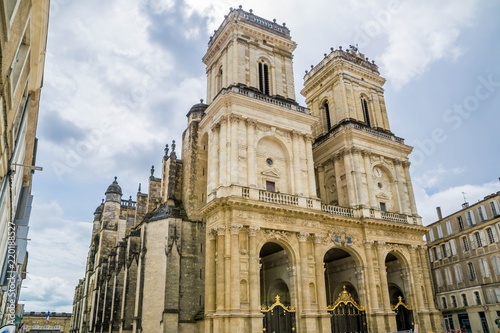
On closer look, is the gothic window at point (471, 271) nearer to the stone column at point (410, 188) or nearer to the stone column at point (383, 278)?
the stone column at point (410, 188)

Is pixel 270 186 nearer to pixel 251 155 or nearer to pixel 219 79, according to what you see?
pixel 251 155

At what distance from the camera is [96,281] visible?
39562mm

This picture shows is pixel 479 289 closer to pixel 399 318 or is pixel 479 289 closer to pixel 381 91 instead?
pixel 399 318

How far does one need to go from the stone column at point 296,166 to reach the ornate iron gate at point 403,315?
403 inches

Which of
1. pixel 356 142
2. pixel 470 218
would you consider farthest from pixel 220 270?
pixel 470 218

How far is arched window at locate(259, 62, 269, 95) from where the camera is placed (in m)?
29.2

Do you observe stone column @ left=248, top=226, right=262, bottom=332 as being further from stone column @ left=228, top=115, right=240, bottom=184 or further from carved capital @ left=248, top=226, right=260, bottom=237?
stone column @ left=228, top=115, right=240, bottom=184

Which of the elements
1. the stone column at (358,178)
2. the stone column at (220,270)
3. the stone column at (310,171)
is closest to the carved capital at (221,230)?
the stone column at (220,270)

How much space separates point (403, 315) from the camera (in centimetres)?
2694

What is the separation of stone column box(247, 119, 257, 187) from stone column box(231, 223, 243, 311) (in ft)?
11.2

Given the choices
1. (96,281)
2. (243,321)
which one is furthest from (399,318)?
(96,281)

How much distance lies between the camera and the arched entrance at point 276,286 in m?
23.5

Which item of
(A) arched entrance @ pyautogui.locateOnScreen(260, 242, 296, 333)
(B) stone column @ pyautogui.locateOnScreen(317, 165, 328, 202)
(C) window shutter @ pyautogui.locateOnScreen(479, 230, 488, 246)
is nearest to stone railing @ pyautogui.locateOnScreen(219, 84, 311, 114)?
(B) stone column @ pyautogui.locateOnScreen(317, 165, 328, 202)

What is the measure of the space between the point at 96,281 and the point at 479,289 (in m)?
36.4
